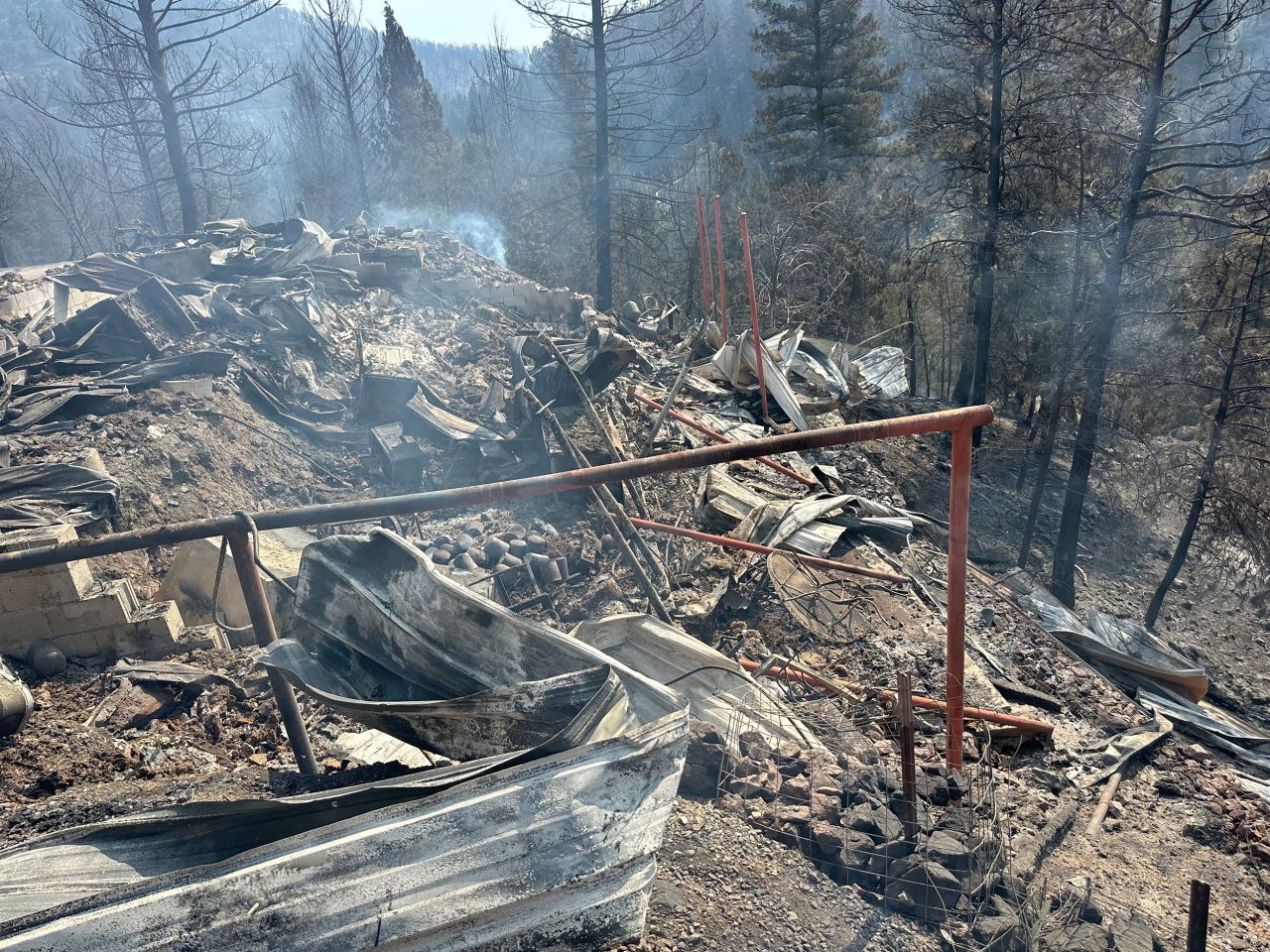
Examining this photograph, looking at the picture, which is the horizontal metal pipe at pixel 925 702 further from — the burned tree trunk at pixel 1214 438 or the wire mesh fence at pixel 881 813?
the burned tree trunk at pixel 1214 438

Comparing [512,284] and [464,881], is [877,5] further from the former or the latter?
[464,881]

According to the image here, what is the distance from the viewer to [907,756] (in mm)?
2877

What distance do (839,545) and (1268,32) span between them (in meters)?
53.7

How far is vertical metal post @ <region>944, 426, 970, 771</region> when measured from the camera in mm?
2898

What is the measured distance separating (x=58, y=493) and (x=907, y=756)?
244 inches

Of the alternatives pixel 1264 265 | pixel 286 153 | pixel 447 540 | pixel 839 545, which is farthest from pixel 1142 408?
pixel 286 153

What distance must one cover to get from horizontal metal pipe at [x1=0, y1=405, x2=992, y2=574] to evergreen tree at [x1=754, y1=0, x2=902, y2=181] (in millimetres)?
21695

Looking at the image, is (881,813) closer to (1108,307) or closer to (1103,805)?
(1103,805)

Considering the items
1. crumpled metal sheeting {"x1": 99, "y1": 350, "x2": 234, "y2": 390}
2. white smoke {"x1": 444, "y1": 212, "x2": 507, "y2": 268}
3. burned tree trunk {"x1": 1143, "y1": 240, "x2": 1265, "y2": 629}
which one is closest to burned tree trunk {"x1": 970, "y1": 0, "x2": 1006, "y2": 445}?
burned tree trunk {"x1": 1143, "y1": 240, "x2": 1265, "y2": 629}

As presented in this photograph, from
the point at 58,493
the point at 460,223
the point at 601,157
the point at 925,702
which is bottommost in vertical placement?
the point at 925,702

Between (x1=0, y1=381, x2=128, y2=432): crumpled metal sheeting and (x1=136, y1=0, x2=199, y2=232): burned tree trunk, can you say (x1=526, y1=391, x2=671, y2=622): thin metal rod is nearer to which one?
(x1=0, y1=381, x2=128, y2=432): crumpled metal sheeting

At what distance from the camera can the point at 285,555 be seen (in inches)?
224

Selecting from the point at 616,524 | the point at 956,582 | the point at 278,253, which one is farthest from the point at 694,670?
the point at 278,253

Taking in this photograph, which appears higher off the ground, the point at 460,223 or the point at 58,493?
the point at 460,223
